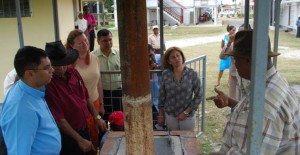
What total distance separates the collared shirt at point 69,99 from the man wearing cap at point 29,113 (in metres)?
0.33

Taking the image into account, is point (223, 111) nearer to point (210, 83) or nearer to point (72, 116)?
point (210, 83)

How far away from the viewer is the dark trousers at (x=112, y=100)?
14.0 ft

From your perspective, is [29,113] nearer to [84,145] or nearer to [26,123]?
[26,123]

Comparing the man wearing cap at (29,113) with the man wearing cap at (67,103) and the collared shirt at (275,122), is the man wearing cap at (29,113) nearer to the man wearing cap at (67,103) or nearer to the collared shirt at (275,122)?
the man wearing cap at (67,103)

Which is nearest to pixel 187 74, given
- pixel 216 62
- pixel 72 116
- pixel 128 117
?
pixel 72 116

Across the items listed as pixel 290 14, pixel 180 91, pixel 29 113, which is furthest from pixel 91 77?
pixel 290 14

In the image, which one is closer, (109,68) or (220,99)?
(220,99)

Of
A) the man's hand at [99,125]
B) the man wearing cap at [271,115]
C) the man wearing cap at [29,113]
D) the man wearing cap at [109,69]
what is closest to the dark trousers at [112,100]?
the man wearing cap at [109,69]

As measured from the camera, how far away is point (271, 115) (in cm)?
159

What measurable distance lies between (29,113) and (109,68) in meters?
2.16

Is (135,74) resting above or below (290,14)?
below

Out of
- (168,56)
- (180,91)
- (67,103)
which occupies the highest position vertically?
(168,56)

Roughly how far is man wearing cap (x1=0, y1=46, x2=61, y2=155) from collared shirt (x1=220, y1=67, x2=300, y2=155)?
1293 mm

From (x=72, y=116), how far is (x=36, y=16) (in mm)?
6242
